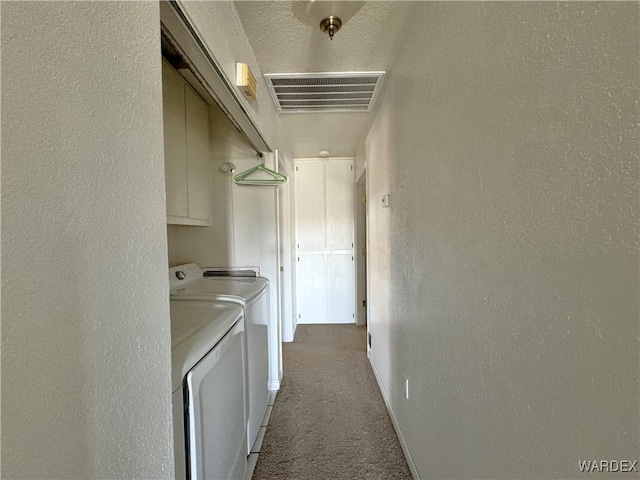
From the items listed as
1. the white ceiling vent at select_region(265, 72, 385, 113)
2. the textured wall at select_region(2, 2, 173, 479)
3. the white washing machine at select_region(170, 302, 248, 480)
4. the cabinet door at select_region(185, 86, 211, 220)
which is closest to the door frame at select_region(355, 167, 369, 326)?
the white ceiling vent at select_region(265, 72, 385, 113)

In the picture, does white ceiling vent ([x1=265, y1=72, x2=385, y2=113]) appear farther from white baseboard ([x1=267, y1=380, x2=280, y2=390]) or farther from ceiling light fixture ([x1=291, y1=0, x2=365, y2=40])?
white baseboard ([x1=267, y1=380, x2=280, y2=390])

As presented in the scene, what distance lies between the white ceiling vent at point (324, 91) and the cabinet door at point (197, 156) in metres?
0.50

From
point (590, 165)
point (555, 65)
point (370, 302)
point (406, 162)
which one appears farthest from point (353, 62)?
point (370, 302)

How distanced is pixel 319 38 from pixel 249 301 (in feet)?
4.57

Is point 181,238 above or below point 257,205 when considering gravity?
below

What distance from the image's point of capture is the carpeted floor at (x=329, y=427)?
1540mm

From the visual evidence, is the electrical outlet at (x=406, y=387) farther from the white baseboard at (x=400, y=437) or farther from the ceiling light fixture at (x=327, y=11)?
the ceiling light fixture at (x=327, y=11)

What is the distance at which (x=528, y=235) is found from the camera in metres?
0.62

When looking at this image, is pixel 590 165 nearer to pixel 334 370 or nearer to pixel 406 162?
pixel 406 162

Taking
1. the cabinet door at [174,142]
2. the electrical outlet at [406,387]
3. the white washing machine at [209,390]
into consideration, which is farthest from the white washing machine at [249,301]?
the electrical outlet at [406,387]

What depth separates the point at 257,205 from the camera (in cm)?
228

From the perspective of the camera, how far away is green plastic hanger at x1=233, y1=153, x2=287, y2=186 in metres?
2.13

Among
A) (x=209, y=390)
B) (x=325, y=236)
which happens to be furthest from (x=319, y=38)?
(x=325, y=236)

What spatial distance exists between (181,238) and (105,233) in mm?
1853
